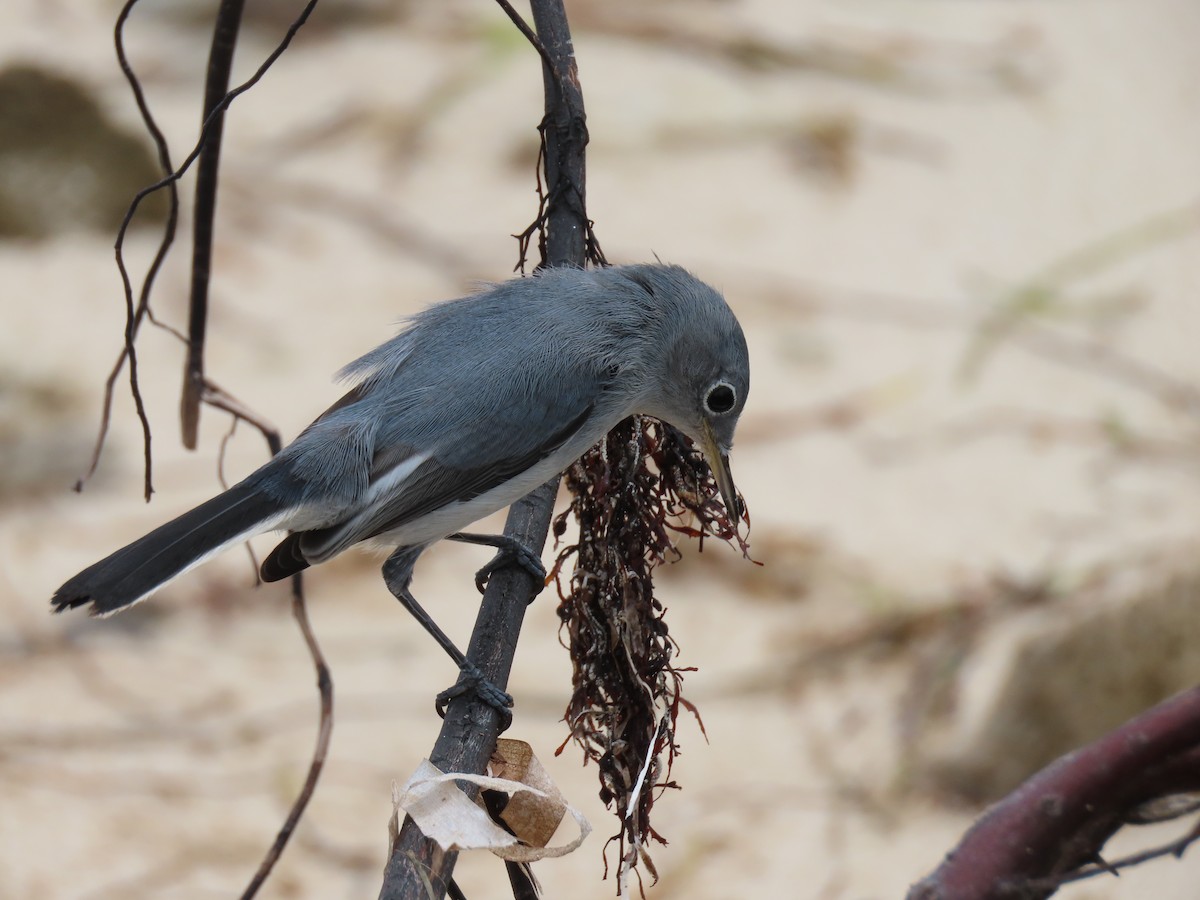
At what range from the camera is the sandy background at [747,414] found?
12.3 ft

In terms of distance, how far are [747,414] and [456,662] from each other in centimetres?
286

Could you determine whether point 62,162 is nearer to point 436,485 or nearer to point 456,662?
point 436,485

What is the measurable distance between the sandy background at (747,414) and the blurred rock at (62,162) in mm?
Result: 161

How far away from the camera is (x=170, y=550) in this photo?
201 cm

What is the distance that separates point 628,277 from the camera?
8.51ft

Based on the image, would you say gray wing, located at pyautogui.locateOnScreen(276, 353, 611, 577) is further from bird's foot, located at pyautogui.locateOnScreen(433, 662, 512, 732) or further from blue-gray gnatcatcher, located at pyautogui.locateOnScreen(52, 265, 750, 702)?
bird's foot, located at pyautogui.locateOnScreen(433, 662, 512, 732)

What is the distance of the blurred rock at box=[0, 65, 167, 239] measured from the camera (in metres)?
5.86

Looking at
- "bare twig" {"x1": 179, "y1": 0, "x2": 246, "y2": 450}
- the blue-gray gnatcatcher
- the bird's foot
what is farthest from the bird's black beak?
"bare twig" {"x1": 179, "y1": 0, "x2": 246, "y2": 450}

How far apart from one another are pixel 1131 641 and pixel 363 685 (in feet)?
8.28

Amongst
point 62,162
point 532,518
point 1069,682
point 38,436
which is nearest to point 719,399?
point 532,518

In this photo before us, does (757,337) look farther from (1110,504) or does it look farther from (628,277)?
(628,277)

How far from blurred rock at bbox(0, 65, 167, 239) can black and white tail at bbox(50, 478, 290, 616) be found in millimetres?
4103

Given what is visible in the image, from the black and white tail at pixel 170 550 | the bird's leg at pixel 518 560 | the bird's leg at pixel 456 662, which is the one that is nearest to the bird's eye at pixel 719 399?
the bird's leg at pixel 518 560

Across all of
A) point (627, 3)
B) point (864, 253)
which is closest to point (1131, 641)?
point (864, 253)
